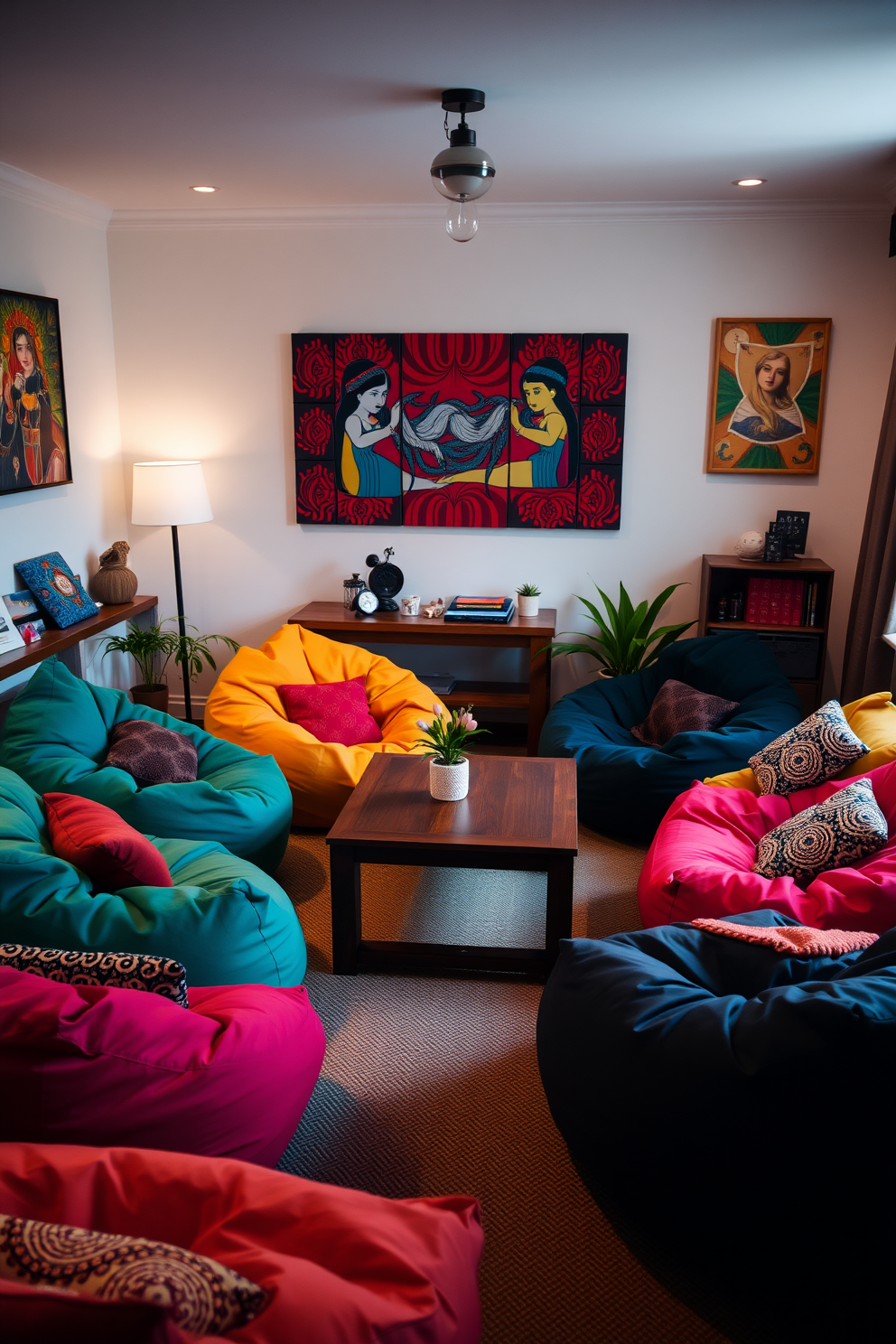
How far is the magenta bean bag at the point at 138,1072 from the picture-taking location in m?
1.59

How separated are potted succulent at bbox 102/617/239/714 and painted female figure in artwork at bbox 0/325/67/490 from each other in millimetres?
887

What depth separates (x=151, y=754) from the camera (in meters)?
3.34

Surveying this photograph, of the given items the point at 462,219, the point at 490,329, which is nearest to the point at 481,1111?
the point at 462,219

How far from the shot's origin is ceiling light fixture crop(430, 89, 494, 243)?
113 inches

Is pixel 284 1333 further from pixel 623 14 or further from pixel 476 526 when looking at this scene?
pixel 476 526

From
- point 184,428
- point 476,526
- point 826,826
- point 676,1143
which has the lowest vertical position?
point 676,1143

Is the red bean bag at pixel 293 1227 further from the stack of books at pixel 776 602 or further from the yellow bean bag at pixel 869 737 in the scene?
the stack of books at pixel 776 602

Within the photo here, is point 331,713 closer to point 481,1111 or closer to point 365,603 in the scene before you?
point 365,603

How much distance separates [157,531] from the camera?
5203mm

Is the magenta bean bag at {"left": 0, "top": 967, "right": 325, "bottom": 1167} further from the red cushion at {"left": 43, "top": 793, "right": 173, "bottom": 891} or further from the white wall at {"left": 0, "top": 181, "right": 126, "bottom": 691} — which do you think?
the white wall at {"left": 0, "top": 181, "right": 126, "bottom": 691}

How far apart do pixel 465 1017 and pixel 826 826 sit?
1.15 meters

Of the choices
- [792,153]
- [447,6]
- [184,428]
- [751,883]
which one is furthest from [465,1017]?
[184,428]

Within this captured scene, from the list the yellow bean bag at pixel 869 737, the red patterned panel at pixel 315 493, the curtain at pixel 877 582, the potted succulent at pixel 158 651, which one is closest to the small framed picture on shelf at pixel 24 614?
the potted succulent at pixel 158 651

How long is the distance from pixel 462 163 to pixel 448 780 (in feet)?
6.16
